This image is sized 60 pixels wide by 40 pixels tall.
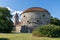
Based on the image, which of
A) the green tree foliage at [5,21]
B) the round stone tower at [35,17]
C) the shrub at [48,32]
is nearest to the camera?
the shrub at [48,32]

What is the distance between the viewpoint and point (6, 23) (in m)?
47.1

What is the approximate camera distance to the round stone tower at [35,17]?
63312mm

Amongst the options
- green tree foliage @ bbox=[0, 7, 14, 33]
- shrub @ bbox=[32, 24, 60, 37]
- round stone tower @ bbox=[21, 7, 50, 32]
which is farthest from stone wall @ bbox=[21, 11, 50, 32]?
shrub @ bbox=[32, 24, 60, 37]

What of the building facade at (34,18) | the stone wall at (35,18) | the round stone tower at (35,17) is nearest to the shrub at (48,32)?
the building facade at (34,18)

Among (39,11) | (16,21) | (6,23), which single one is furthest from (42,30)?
(16,21)

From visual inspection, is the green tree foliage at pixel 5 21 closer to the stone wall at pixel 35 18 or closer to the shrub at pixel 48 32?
the stone wall at pixel 35 18

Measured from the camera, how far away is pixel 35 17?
63.5 meters

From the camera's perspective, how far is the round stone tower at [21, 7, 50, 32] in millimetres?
63312

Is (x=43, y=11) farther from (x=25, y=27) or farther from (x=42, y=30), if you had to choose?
(x=42, y=30)

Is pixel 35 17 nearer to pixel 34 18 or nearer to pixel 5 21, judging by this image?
pixel 34 18

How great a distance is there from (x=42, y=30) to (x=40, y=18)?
38.7 metres

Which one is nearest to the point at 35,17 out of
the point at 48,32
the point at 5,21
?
the point at 5,21

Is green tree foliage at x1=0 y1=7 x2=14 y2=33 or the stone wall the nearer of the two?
green tree foliage at x1=0 y1=7 x2=14 y2=33

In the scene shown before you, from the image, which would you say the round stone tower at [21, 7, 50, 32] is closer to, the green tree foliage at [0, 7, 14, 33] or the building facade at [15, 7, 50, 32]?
the building facade at [15, 7, 50, 32]
